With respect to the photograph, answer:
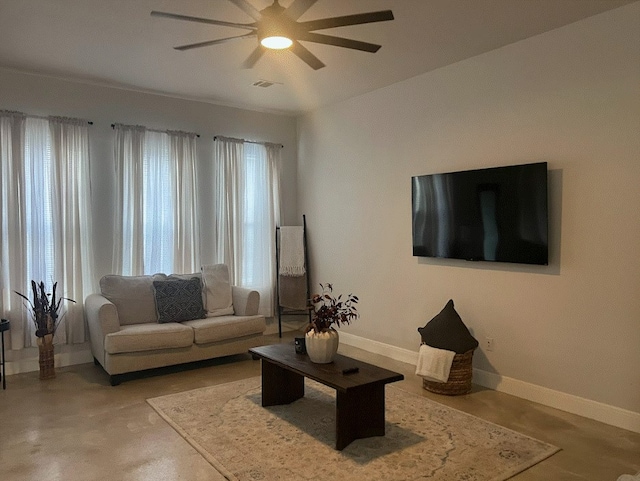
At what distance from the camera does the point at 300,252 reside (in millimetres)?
6352

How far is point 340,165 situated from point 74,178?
9.50 feet

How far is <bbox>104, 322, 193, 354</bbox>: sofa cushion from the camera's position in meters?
4.33

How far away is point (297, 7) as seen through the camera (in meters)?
2.74

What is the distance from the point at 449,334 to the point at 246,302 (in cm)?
220

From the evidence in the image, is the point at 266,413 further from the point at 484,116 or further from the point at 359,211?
the point at 484,116

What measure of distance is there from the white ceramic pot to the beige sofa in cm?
172

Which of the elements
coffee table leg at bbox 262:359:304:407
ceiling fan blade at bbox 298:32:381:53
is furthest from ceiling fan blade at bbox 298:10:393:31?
coffee table leg at bbox 262:359:304:407

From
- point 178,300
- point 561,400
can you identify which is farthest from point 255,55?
point 561,400

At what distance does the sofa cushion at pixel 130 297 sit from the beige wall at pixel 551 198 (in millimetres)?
2303

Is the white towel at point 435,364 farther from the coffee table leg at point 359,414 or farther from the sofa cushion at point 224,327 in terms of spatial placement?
the sofa cushion at point 224,327

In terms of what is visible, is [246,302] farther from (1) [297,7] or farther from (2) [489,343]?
(1) [297,7]

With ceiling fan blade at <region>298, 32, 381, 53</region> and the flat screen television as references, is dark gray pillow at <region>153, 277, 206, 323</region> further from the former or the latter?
ceiling fan blade at <region>298, 32, 381, 53</region>

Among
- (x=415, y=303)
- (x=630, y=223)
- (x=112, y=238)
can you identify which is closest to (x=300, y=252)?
(x=415, y=303)

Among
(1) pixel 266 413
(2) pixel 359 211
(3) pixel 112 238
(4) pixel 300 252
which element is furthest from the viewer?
(4) pixel 300 252
